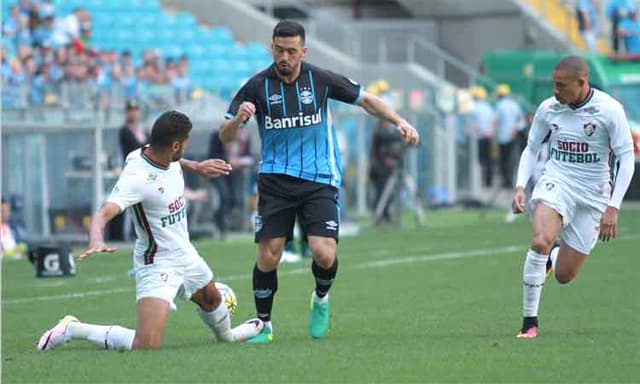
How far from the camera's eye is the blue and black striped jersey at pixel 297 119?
11.3m

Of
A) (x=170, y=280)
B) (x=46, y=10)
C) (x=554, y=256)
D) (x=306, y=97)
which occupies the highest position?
(x=46, y=10)

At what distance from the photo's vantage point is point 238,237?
24.2 meters

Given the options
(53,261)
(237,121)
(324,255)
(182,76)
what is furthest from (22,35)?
(237,121)

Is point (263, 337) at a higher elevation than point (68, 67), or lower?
lower

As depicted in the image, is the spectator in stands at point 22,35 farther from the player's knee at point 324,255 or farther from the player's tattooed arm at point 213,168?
the player's tattooed arm at point 213,168

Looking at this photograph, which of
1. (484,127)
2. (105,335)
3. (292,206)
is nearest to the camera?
(105,335)

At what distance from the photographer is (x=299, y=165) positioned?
11.3m

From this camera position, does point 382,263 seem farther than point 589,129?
Yes

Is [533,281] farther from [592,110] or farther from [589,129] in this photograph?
[592,110]

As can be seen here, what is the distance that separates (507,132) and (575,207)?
18912mm

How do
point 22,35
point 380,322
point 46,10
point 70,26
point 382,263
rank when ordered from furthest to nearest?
point 70,26 → point 46,10 → point 22,35 → point 382,263 → point 380,322

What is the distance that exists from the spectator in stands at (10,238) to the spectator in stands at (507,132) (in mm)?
11646

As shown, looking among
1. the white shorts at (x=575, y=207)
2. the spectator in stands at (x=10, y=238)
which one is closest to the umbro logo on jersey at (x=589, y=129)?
the white shorts at (x=575, y=207)

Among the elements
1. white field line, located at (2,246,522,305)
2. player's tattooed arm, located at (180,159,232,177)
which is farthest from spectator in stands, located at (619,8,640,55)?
player's tattooed arm, located at (180,159,232,177)
